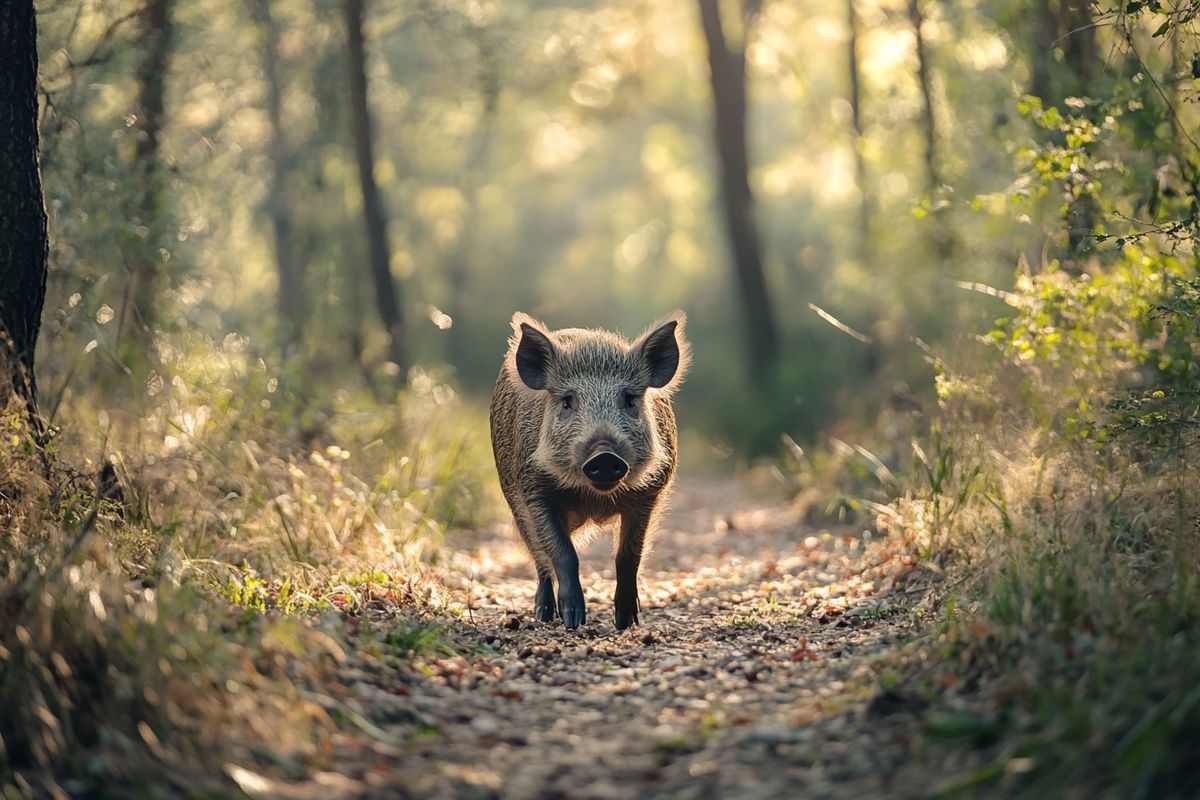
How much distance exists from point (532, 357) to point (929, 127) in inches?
428

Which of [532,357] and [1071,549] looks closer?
[1071,549]

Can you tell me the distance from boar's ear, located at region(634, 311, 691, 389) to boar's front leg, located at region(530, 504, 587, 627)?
1006mm

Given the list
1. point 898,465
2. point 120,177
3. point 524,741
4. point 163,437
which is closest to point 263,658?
point 524,741

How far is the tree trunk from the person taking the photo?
392 inches

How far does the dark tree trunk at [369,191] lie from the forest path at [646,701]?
6769 mm

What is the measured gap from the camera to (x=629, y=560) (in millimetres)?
7188

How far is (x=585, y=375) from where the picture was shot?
24.2 ft

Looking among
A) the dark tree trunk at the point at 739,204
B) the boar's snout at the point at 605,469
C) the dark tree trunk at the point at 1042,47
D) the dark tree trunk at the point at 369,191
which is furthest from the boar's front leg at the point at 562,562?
the dark tree trunk at the point at 739,204

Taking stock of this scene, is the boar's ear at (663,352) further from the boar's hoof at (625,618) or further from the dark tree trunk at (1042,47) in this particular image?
the dark tree trunk at (1042,47)

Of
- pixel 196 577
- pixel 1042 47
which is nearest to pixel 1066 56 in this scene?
pixel 1042 47

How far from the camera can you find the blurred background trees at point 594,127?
888 cm

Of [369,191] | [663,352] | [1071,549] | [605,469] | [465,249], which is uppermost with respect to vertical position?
[465,249]

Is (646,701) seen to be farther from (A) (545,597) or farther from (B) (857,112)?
(B) (857,112)

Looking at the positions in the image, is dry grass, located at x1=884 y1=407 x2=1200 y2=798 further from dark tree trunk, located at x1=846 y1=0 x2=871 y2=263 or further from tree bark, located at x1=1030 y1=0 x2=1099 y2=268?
dark tree trunk, located at x1=846 y1=0 x2=871 y2=263
